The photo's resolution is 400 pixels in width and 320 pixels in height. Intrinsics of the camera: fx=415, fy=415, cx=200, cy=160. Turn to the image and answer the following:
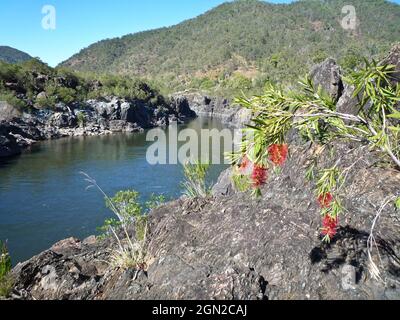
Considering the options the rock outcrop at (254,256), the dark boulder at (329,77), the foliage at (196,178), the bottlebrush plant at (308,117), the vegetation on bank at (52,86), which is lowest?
the rock outcrop at (254,256)

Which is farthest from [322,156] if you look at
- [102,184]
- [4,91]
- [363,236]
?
[4,91]

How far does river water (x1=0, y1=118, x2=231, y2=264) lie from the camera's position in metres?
27.0

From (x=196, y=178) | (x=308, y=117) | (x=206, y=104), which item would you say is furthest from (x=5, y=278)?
(x=206, y=104)

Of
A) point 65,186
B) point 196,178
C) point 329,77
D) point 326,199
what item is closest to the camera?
point 326,199

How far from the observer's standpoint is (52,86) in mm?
83125

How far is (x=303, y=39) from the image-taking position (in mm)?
188500

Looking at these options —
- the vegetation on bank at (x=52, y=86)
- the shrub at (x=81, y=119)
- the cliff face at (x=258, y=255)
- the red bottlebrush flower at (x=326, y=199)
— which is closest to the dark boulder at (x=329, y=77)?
the cliff face at (x=258, y=255)

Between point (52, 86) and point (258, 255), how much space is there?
82199mm

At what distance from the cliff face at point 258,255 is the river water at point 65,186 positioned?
15.4 meters

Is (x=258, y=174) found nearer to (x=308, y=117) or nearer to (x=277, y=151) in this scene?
(x=277, y=151)

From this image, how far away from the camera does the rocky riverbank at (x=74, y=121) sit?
58.4 meters

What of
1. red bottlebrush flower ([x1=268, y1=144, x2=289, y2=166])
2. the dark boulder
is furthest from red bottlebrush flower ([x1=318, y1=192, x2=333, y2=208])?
the dark boulder

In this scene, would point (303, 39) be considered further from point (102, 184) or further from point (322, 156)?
point (322, 156)

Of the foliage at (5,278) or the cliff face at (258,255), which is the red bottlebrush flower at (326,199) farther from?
the foliage at (5,278)
